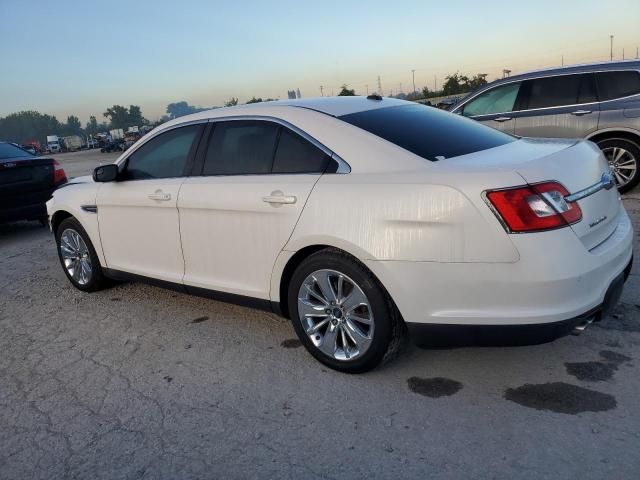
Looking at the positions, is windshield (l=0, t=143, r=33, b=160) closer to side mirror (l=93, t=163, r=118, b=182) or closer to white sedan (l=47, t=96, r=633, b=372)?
side mirror (l=93, t=163, r=118, b=182)

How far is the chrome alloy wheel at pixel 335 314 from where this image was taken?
3.23 m

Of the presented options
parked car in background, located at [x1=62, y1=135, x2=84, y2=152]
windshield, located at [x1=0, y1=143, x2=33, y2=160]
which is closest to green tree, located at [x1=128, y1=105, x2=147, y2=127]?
parked car in background, located at [x1=62, y1=135, x2=84, y2=152]

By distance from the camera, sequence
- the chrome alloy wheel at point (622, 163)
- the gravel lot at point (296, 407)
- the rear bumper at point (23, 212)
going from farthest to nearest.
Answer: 1. the rear bumper at point (23, 212)
2. the chrome alloy wheel at point (622, 163)
3. the gravel lot at point (296, 407)

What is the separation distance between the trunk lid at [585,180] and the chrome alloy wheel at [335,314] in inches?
44.1

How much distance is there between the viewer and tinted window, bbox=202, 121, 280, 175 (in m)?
3.70

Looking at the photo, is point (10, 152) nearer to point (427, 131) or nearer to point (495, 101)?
point (495, 101)

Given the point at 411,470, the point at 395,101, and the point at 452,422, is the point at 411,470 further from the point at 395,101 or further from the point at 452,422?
the point at 395,101

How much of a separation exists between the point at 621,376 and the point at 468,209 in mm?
1338

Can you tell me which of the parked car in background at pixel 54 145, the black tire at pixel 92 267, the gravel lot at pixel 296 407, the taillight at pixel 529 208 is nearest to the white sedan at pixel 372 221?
the taillight at pixel 529 208

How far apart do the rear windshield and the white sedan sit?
15mm

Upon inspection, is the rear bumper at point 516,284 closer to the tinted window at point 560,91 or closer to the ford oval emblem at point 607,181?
the ford oval emblem at point 607,181

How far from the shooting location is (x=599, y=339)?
11.7ft

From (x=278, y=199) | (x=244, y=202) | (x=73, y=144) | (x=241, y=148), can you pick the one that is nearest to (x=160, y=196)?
(x=241, y=148)

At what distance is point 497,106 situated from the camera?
8.31 m
